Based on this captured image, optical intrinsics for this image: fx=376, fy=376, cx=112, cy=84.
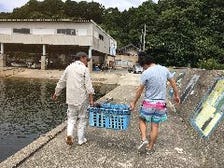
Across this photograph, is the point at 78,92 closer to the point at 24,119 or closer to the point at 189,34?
the point at 24,119

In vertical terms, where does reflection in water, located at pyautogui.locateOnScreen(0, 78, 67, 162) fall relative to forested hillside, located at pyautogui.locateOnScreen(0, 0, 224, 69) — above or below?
below

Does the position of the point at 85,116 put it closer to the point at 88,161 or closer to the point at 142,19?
the point at 88,161

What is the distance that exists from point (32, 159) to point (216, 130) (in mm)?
4007

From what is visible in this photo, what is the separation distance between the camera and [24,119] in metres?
16.2

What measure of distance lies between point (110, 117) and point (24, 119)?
27.0 feet

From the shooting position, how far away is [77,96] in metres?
8.85

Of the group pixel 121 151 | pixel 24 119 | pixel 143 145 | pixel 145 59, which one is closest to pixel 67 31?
pixel 24 119

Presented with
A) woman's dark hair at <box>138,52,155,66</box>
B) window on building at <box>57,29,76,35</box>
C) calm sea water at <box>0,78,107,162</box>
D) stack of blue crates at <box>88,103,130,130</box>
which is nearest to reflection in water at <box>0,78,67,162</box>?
calm sea water at <box>0,78,107,162</box>

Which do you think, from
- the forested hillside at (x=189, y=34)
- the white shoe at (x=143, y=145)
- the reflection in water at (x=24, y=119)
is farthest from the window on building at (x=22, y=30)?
the white shoe at (x=143, y=145)

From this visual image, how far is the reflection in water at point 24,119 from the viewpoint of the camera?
12.1m

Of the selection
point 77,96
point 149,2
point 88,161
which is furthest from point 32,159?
point 149,2

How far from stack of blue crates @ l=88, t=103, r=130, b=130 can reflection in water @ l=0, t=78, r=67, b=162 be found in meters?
2.98

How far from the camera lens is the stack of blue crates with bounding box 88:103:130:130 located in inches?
346

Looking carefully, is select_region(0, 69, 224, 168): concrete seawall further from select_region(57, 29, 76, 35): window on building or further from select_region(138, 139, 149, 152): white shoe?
select_region(57, 29, 76, 35): window on building
